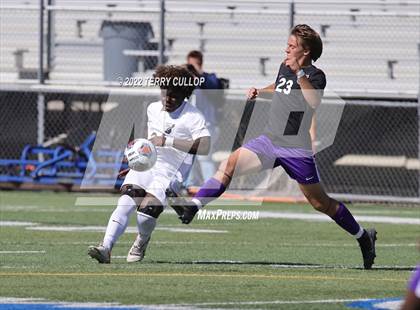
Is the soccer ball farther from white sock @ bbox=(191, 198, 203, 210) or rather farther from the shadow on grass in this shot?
the shadow on grass

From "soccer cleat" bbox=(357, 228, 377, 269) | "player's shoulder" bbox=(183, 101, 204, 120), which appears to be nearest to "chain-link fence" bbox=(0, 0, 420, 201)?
"player's shoulder" bbox=(183, 101, 204, 120)

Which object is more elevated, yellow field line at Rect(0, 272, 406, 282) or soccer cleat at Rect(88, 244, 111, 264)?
yellow field line at Rect(0, 272, 406, 282)

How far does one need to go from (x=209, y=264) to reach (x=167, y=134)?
1167 mm

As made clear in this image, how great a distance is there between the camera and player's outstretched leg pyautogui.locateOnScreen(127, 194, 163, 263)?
10.9m

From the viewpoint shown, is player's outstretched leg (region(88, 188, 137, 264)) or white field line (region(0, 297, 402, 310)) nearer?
white field line (region(0, 297, 402, 310))

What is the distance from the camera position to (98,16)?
25.9m

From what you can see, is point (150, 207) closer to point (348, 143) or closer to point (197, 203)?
point (197, 203)

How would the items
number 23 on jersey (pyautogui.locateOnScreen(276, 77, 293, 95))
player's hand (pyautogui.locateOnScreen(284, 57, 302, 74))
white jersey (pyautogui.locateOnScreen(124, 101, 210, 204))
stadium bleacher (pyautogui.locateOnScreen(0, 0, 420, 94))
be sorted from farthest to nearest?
stadium bleacher (pyautogui.locateOnScreen(0, 0, 420, 94)) < white jersey (pyautogui.locateOnScreen(124, 101, 210, 204)) < number 23 on jersey (pyautogui.locateOnScreen(276, 77, 293, 95)) < player's hand (pyautogui.locateOnScreen(284, 57, 302, 74))

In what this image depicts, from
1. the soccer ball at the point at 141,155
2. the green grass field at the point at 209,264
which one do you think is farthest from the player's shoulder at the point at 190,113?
the green grass field at the point at 209,264

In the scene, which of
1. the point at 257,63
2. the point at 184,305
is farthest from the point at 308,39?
the point at 257,63

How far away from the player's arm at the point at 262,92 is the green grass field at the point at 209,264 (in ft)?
4.68

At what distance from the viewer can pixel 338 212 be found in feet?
35.4

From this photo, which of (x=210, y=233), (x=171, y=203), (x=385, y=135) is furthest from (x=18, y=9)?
(x=171, y=203)

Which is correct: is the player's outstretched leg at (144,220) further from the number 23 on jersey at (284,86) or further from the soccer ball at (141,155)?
the number 23 on jersey at (284,86)
